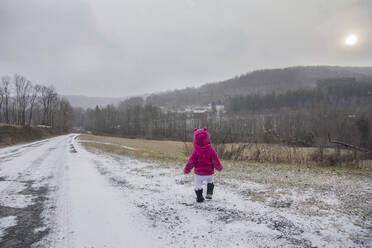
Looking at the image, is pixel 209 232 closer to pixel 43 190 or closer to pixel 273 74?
pixel 43 190

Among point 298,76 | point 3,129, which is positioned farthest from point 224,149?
point 298,76

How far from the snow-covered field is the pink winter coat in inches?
32.9

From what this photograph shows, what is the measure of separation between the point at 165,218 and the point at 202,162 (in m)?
1.60

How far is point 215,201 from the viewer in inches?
194

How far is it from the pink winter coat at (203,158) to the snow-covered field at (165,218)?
836 mm

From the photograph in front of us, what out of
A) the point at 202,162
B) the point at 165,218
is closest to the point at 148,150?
the point at 202,162

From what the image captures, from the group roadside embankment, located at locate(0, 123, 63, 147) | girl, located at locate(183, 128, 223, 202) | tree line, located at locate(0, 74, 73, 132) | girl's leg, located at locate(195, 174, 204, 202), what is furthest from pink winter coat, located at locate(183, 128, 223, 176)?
tree line, located at locate(0, 74, 73, 132)

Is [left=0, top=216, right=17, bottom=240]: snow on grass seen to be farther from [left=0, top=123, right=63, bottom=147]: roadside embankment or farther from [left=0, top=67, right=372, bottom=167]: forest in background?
[left=0, top=123, right=63, bottom=147]: roadside embankment

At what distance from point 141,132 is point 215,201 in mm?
87815

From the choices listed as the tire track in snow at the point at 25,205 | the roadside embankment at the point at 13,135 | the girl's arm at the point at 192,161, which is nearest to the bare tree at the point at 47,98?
the roadside embankment at the point at 13,135

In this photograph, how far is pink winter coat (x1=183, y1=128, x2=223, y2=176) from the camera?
4898mm

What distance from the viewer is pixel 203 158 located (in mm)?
4941

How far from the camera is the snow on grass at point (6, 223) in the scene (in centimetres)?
350

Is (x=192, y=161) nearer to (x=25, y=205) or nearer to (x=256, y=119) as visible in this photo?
(x=25, y=205)
